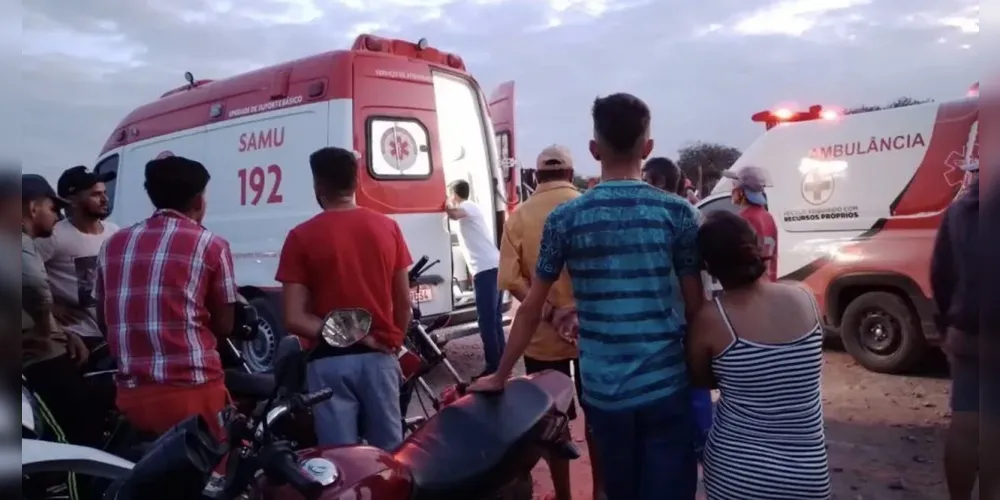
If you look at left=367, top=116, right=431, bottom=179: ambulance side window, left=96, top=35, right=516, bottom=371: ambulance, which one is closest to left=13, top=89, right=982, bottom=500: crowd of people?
left=96, top=35, right=516, bottom=371: ambulance

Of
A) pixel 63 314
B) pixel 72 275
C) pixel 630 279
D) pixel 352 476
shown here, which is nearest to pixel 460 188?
pixel 72 275

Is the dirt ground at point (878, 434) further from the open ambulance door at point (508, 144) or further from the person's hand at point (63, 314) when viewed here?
the person's hand at point (63, 314)

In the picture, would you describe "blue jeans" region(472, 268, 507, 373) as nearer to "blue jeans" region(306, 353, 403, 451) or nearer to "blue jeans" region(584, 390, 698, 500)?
"blue jeans" region(306, 353, 403, 451)

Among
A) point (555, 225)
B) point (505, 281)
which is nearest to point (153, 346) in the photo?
point (555, 225)

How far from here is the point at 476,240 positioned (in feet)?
22.2

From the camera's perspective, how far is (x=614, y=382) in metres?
2.30

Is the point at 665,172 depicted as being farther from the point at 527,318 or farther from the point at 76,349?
the point at 76,349

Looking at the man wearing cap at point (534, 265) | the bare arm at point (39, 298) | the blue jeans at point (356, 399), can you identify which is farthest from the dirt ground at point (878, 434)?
the bare arm at point (39, 298)

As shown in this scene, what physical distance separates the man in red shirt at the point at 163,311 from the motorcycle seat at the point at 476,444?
0.69 metres

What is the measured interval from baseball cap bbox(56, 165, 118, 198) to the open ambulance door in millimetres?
4254

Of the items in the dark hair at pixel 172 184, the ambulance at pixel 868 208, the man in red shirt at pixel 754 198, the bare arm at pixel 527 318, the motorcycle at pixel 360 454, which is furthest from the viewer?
the ambulance at pixel 868 208

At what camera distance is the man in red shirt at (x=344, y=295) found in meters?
3.00

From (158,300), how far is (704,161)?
1162 cm

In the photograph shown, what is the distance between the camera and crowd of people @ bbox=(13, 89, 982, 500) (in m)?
2.20
